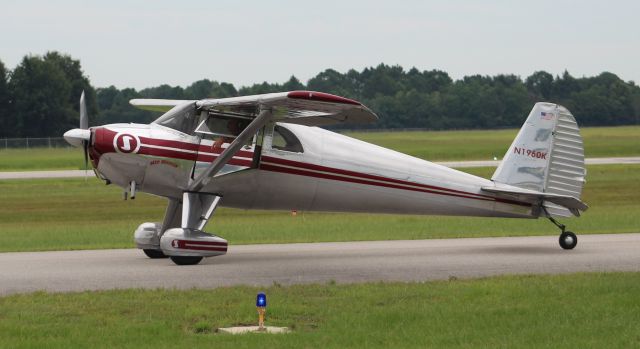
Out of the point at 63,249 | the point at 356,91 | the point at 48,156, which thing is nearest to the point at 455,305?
the point at 63,249

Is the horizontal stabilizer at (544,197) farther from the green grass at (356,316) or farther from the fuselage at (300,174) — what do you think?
the green grass at (356,316)

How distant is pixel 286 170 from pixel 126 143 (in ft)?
8.11

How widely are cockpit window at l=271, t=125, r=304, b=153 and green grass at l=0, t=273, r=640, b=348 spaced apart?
12.9 ft

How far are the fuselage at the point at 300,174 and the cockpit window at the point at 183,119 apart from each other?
102 mm

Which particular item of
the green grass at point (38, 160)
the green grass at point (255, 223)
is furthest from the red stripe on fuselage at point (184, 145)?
the green grass at point (38, 160)

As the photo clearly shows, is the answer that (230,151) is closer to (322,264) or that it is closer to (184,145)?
(184,145)

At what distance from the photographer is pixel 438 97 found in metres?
147

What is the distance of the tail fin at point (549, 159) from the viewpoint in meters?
18.3

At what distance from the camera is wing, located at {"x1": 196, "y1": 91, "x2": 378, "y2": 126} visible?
48.2 ft

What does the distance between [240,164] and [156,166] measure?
4.11 ft

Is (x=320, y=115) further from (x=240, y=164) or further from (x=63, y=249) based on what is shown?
(x=63, y=249)

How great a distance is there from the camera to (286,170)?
17.2 m

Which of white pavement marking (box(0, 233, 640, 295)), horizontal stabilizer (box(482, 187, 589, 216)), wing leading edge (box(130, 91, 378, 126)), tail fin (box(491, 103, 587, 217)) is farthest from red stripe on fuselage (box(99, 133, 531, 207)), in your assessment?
white pavement marking (box(0, 233, 640, 295))

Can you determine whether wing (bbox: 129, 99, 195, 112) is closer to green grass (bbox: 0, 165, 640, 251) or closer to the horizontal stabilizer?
green grass (bbox: 0, 165, 640, 251)
